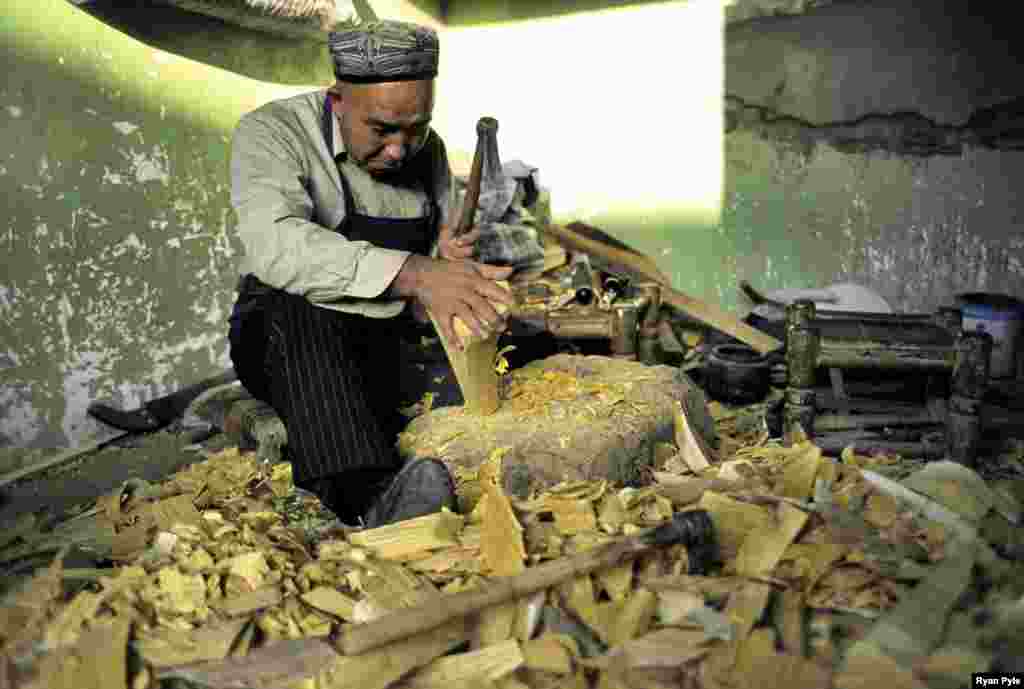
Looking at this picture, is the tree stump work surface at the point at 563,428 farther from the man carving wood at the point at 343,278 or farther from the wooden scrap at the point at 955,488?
the wooden scrap at the point at 955,488

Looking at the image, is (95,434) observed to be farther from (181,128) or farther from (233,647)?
(233,647)

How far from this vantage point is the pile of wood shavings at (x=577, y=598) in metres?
1.98

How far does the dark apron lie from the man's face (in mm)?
92

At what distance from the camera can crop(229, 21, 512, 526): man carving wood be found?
2729 mm

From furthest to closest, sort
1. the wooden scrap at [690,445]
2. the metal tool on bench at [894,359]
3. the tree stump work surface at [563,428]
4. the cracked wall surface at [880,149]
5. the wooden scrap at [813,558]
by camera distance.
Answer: the cracked wall surface at [880,149] → the metal tool on bench at [894,359] → the wooden scrap at [690,445] → the tree stump work surface at [563,428] → the wooden scrap at [813,558]

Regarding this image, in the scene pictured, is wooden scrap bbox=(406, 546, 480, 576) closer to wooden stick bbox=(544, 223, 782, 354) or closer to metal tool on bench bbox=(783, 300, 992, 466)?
metal tool on bench bbox=(783, 300, 992, 466)

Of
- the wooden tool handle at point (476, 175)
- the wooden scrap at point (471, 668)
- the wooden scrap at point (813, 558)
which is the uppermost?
the wooden tool handle at point (476, 175)

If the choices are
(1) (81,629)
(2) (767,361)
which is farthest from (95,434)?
(2) (767,361)

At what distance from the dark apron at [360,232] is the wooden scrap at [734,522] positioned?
1428 millimetres

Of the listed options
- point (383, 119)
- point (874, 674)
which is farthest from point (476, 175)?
point (874, 674)

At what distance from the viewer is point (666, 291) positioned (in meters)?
5.06

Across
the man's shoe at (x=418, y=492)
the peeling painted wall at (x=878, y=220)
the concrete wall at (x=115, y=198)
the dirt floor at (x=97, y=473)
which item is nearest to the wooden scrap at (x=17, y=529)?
the dirt floor at (x=97, y=473)

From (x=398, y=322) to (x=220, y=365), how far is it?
2018mm

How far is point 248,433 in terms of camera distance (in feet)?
11.7
